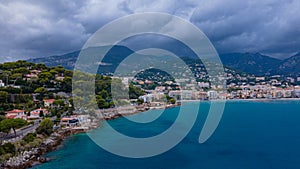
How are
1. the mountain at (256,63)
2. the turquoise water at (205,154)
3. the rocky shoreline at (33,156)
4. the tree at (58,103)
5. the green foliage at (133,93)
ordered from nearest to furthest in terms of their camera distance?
the rocky shoreline at (33,156) < the turquoise water at (205,154) < the tree at (58,103) < the green foliage at (133,93) < the mountain at (256,63)

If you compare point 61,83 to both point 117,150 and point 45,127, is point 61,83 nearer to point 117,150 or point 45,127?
point 45,127

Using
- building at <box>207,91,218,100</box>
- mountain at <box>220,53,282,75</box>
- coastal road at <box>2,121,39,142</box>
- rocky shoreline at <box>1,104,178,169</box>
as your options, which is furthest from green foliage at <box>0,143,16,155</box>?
mountain at <box>220,53,282,75</box>

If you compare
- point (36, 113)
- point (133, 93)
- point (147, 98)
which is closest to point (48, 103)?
point (36, 113)

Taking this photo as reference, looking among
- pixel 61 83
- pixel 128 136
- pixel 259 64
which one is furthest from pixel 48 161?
pixel 259 64

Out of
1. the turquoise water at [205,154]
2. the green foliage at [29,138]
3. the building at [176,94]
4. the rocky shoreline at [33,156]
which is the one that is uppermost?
the building at [176,94]

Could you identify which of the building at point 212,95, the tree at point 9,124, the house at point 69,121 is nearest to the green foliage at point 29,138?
the tree at point 9,124

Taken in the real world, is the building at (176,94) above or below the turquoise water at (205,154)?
above

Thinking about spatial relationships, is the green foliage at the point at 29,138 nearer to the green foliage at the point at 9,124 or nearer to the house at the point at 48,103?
the green foliage at the point at 9,124

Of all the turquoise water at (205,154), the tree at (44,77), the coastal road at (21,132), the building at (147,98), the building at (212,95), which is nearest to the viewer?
the turquoise water at (205,154)

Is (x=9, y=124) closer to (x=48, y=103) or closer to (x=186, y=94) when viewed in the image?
(x=48, y=103)

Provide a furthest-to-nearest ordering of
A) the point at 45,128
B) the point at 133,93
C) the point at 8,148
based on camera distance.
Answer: the point at 133,93 < the point at 45,128 < the point at 8,148

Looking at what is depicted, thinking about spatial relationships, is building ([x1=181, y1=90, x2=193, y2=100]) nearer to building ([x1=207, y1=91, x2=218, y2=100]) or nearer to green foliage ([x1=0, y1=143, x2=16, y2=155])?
building ([x1=207, y1=91, x2=218, y2=100])
